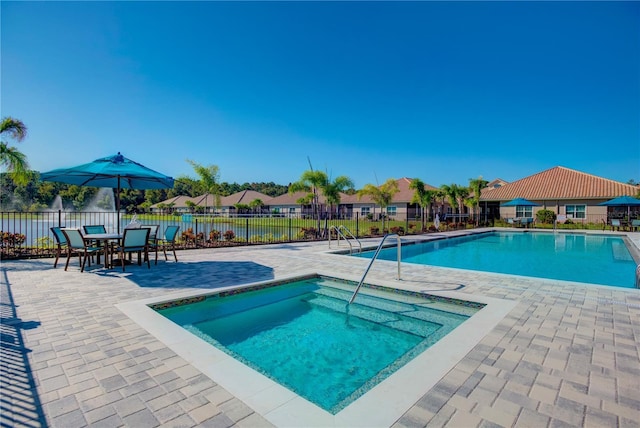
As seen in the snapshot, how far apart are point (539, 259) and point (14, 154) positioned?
17.1 m

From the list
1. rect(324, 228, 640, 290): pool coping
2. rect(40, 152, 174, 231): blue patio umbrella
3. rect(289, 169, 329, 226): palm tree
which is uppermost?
rect(289, 169, 329, 226): palm tree

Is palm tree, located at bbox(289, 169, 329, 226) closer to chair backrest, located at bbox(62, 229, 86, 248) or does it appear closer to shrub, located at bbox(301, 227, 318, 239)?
shrub, located at bbox(301, 227, 318, 239)

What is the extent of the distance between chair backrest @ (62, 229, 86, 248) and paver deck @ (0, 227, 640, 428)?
5.07ft

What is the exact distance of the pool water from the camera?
3.07 metres

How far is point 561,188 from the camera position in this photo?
28.5 m

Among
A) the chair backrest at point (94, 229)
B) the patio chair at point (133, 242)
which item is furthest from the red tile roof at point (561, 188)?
the chair backrest at point (94, 229)

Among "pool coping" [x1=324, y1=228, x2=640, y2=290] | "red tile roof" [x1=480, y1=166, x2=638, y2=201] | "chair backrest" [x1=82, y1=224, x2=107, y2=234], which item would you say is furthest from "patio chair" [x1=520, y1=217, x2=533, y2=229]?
"chair backrest" [x1=82, y1=224, x2=107, y2=234]

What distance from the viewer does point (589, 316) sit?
4020mm

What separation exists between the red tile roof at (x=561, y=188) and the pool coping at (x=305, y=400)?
99.5 ft

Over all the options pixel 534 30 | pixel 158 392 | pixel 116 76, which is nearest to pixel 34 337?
pixel 158 392

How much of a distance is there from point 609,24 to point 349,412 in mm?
16945

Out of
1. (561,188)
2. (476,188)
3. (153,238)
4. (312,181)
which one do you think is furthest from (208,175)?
(561,188)

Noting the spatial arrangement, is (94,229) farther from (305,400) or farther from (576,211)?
(576,211)

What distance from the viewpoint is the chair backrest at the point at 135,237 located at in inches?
263
